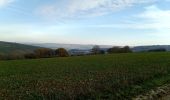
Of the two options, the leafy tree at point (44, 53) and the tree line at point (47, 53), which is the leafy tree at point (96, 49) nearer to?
the tree line at point (47, 53)

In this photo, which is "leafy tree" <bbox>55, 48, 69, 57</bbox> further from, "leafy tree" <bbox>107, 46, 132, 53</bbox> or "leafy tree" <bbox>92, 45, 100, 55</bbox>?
"leafy tree" <bbox>107, 46, 132, 53</bbox>

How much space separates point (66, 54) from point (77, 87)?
96.1m

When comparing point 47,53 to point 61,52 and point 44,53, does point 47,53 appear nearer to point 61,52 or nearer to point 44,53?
point 44,53

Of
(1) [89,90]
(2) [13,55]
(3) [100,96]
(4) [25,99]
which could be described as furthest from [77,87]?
(2) [13,55]

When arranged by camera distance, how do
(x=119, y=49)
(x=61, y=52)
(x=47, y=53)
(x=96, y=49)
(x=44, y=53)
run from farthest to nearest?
(x=119, y=49) → (x=96, y=49) → (x=61, y=52) → (x=47, y=53) → (x=44, y=53)

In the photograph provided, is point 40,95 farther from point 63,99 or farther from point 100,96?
point 100,96

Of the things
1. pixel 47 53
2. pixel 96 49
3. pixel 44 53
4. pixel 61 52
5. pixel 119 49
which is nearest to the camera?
pixel 44 53

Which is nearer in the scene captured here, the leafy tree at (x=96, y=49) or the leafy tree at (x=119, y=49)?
the leafy tree at (x=96, y=49)

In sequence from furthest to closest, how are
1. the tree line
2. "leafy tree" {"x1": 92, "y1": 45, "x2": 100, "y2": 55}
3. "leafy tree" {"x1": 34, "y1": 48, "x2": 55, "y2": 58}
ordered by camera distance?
1. "leafy tree" {"x1": 92, "y1": 45, "x2": 100, "y2": 55}
2. "leafy tree" {"x1": 34, "y1": 48, "x2": 55, "y2": 58}
3. the tree line

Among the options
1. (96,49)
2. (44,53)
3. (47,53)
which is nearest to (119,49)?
(96,49)

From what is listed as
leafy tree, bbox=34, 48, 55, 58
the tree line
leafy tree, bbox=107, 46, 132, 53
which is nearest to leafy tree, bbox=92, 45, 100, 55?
the tree line

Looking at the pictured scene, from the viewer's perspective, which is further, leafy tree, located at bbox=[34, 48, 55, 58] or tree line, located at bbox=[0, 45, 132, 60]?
leafy tree, located at bbox=[34, 48, 55, 58]

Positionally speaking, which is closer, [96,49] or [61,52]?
[61,52]

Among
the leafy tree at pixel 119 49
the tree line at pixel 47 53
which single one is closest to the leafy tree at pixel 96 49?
the tree line at pixel 47 53
